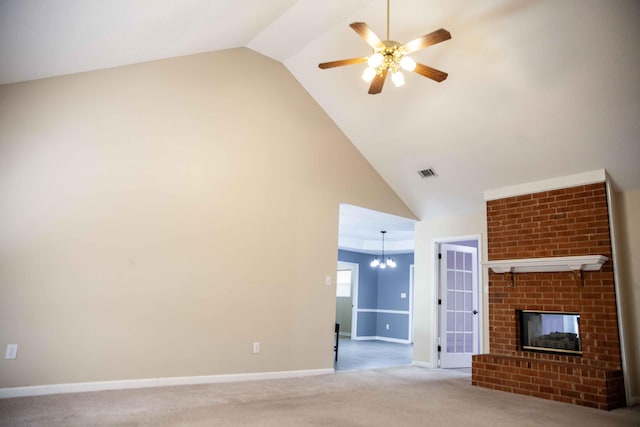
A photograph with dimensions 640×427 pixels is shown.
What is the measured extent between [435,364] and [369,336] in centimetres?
510

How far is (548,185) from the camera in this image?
5.11m

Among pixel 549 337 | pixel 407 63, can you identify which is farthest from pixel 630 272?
pixel 407 63

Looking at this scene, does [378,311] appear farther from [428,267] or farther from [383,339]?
[428,267]

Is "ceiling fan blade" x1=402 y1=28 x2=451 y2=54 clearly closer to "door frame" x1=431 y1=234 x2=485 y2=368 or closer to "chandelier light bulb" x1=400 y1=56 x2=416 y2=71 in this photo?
"chandelier light bulb" x1=400 y1=56 x2=416 y2=71

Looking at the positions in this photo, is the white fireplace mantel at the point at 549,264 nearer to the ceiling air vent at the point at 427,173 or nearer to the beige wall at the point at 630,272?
the beige wall at the point at 630,272

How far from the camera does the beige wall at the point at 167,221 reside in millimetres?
3674

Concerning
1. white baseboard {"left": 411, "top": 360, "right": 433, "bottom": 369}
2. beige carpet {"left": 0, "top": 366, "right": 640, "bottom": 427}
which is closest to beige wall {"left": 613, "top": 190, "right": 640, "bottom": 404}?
beige carpet {"left": 0, "top": 366, "right": 640, "bottom": 427}

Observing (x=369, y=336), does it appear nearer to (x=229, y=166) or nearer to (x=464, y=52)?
(x=229, y=166)

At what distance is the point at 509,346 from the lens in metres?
5.19

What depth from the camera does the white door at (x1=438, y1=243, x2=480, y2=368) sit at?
6.51 m

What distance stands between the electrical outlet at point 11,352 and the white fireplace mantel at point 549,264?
512cm

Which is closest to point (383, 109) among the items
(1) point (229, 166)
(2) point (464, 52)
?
(2) point (464, 52)

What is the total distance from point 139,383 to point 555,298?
466 cm

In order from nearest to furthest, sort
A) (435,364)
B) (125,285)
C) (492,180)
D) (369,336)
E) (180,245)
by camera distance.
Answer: (125,285) < (180,245) < (492,180) < (435,364) < (369,336)
